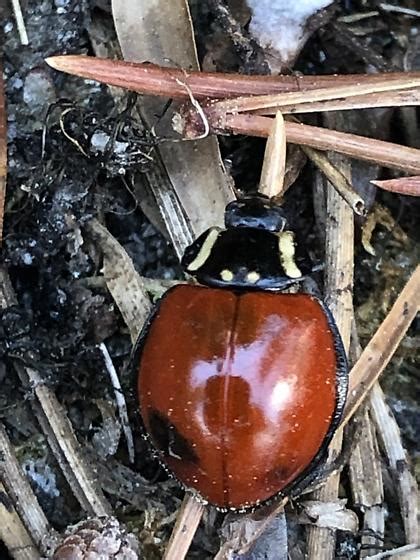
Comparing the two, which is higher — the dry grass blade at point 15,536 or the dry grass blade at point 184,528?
the dry grass blade at point 15,536

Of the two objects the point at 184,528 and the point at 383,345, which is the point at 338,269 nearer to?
the point at 383,345

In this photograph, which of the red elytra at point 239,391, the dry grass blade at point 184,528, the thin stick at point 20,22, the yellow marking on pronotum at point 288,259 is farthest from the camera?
the thin stick at point 20,22

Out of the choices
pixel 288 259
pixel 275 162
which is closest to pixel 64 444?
pixel 288 259

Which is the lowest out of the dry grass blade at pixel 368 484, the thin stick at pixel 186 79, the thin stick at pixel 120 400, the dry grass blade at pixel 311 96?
the dry grass blade at pixel 368 484

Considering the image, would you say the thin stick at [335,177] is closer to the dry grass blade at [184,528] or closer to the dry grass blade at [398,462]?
the dry grass blade at [398,462]

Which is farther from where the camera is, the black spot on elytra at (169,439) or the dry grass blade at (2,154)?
the dry grass blade at (2,154)

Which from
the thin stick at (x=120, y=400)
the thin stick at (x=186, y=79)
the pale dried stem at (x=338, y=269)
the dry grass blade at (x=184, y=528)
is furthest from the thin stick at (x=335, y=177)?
the dry grass blade at (x=184, y=528)

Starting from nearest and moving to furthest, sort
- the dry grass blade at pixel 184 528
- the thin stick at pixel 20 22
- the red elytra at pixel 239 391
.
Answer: the red elytra at pixel 239 391
the dry grass blade at pixel 184 528
the thin stick at pixel 20 22
